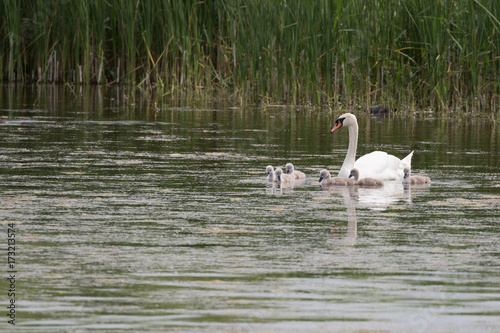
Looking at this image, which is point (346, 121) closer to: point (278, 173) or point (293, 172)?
point (293, 172)

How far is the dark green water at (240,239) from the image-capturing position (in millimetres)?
5207

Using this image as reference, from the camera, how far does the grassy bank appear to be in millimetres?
17594

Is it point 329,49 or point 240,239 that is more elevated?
point 329,49

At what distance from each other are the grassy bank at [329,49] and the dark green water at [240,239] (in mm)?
3651

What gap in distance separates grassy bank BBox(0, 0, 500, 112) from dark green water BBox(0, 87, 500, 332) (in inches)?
144

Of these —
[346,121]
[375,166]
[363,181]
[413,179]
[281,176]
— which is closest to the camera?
[281,176]

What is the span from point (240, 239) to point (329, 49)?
12.0 m

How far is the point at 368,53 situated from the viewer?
18.5 metres

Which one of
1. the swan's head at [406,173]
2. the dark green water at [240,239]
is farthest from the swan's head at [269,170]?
the swan's head at [406,173]

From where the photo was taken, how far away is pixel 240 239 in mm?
7156

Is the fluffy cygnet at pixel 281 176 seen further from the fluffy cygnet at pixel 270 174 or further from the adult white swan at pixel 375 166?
the adult white swan at pixel 375 166

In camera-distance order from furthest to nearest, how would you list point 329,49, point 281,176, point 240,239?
point 329,49, point 281,176, point 240,239

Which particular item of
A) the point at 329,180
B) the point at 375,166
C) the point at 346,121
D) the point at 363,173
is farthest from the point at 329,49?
the point at 329,180

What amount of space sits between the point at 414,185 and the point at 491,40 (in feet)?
24.4
